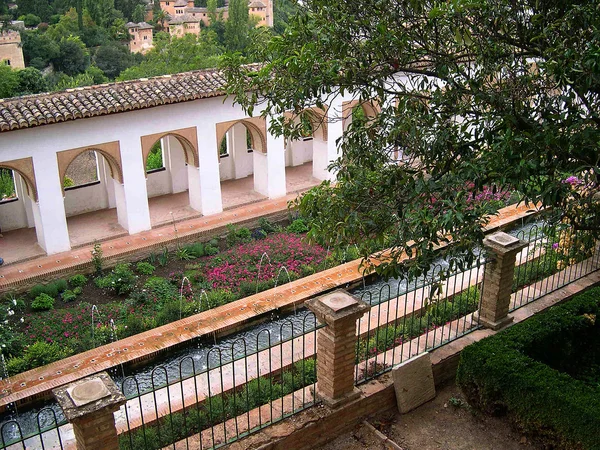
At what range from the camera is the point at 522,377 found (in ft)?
20.2

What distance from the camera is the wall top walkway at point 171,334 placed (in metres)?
8.85

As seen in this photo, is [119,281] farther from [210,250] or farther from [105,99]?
[105,99]

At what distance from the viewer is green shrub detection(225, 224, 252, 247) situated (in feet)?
44.3

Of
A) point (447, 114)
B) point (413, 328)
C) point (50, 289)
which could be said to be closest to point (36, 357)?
point (50, 289)

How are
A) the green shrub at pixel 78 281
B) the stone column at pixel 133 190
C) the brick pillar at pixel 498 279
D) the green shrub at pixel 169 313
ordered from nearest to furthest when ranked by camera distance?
the brick pillar at pixel 498 279 < the green shrub at pixel 169 313 < the green shrub at pixel 78 281 < the stone column at pixel 133 190

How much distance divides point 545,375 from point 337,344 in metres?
1.89

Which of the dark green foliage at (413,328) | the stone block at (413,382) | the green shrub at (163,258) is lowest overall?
the green shrub at (163,258)

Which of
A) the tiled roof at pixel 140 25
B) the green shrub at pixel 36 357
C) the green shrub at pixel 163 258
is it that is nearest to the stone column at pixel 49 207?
the green shrub at pixel 163 258

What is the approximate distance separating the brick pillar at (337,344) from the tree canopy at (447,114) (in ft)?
1.65

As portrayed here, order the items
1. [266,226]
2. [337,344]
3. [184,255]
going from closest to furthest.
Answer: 1. [337,344]
2. [184,255]
3. [266,226]

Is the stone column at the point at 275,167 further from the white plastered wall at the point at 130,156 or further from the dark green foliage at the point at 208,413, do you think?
the dark green foliage at the point at 208,413

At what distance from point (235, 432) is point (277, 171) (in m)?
10.1

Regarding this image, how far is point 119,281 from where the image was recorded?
1165 cm

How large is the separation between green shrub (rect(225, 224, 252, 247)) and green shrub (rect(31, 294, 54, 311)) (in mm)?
3575
